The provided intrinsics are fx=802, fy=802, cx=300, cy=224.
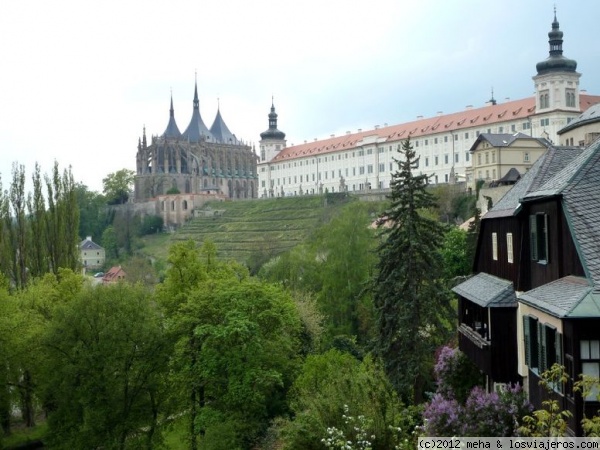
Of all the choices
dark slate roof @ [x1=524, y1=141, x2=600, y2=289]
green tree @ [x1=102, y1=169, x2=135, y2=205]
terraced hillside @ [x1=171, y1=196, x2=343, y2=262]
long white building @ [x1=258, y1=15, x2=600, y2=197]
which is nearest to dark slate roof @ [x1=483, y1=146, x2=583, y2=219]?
dark slate roof @ [x1=524, y1=141, x2=600, y2=289]

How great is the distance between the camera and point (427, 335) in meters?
25.8

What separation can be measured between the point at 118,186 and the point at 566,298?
5445 inches

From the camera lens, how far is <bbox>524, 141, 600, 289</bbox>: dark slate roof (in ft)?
37.6

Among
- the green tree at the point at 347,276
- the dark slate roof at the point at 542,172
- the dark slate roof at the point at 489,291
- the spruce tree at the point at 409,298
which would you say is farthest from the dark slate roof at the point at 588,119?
the dark slate roof at the point at 542,172

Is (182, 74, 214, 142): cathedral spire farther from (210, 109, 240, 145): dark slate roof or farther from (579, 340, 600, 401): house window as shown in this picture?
(579, 340, 600, 401): house window

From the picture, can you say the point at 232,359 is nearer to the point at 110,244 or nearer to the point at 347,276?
the point at 347,276

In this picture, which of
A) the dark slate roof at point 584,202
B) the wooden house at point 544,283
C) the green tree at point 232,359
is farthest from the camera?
the green tree at point 232,359

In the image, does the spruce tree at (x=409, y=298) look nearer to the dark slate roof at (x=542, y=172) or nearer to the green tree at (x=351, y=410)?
the green tree at (x=351, y=410)

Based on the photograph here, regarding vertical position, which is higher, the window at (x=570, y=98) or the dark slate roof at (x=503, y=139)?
the window at (x=570, y=98)

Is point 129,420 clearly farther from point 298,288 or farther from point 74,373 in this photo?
point 298,288

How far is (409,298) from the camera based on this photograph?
23406mm

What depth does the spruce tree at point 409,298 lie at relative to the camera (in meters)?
23.0

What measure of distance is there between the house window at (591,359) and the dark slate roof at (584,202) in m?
0.81

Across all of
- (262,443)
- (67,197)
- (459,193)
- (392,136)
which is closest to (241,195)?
(392,136)
